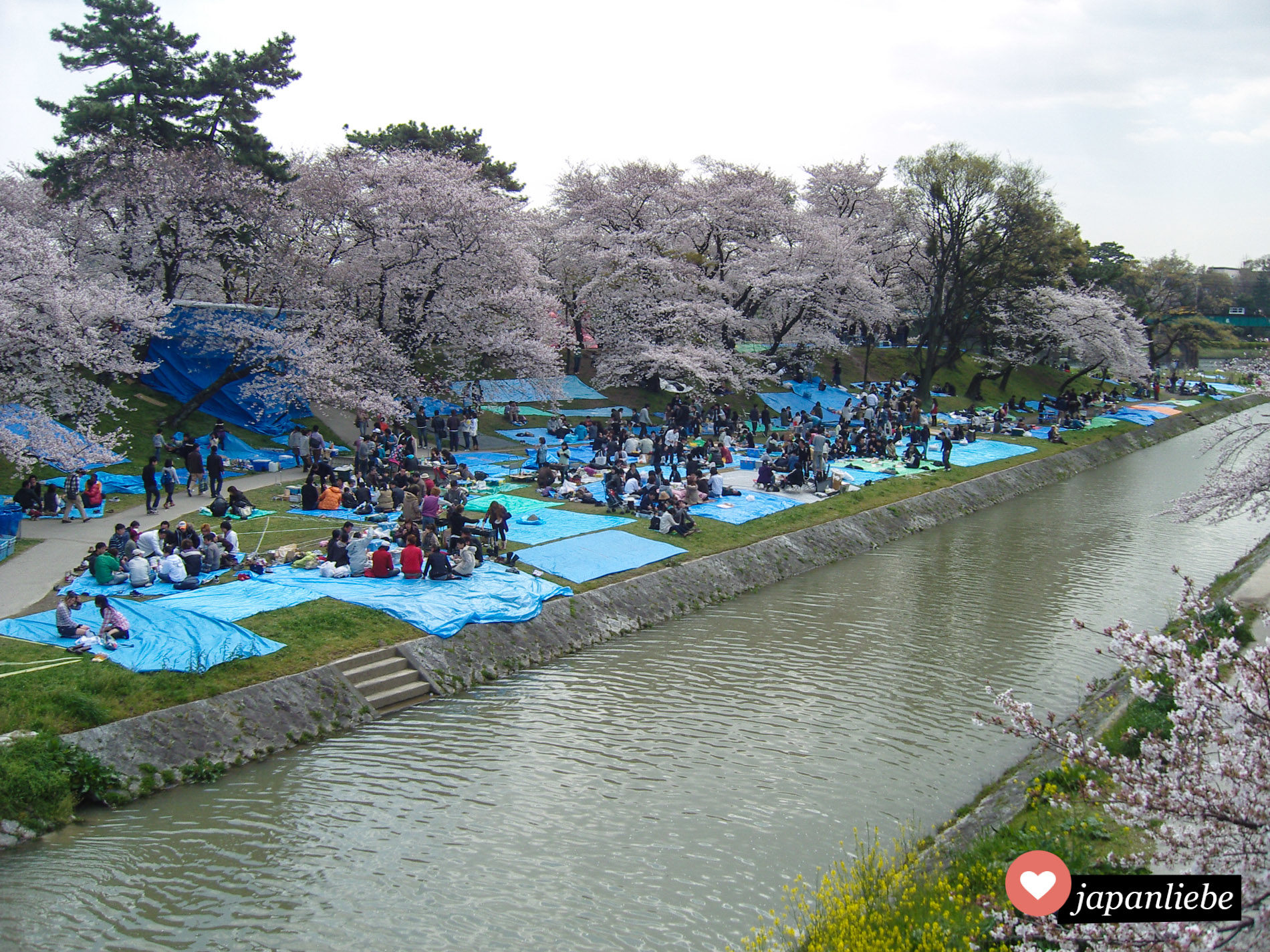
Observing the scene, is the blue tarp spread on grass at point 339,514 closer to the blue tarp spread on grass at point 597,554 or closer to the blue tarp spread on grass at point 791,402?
the blue tarp spread on grass at point 597,554

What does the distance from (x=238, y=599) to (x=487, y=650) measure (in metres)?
4.50

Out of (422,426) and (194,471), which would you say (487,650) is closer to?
(194,471)

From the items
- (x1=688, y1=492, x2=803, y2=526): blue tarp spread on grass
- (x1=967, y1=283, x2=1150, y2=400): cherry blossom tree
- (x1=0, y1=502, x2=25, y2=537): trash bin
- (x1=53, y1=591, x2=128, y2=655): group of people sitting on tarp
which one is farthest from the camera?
(x1=967, y1=283, x2=1150, y2=400): cherry blossom tree

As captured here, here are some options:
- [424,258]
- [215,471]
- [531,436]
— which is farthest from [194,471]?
[531,436]

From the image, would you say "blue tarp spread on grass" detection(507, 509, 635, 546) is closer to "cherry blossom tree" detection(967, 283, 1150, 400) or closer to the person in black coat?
the person in black coat

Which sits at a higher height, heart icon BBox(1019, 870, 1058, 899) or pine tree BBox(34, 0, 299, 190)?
pine tree BBox(34, 0, 299, 190)

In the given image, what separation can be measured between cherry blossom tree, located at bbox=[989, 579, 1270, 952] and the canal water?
4.52 m

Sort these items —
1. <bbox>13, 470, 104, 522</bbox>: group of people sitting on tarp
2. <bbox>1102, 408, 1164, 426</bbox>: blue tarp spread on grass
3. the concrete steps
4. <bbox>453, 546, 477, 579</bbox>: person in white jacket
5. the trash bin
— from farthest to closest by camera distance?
<bbox>1102, 408, 1164, 426</bbox>: blue tarp spread on grass < <bbox>13, 470, 104, 522</bbox>: group of people sitting on tarp < the trash bin < <bbox>453, 546, 477, 579</bbox>: person in white jacket < the concrete steps

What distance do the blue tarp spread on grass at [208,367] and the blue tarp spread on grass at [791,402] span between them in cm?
2272

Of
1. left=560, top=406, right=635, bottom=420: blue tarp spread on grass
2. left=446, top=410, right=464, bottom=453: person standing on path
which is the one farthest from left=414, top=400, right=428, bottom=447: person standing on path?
left=560, top=406, right=635, bottom=420: blue tarp spread on grass

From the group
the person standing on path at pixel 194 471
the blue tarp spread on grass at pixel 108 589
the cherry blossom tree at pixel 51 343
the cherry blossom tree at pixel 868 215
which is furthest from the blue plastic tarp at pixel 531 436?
the cherry blossom tree at pixel 868 215

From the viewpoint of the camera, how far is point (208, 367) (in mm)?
30797

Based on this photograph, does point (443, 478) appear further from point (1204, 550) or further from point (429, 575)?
point (1204, 550)

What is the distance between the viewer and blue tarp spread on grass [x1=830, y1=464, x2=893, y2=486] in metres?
30.8
